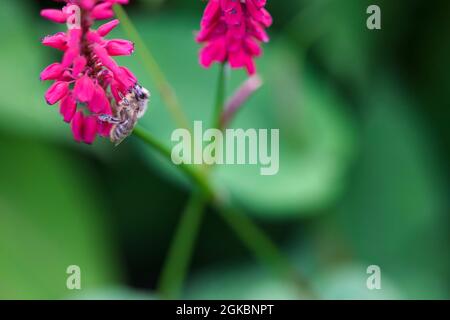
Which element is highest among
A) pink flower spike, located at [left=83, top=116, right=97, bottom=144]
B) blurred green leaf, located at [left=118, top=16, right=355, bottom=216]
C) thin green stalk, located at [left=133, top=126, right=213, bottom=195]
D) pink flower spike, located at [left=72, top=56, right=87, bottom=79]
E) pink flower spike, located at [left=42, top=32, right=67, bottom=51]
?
blurred green leaf, located at [left=118, top=16, right=355, bottom=216]

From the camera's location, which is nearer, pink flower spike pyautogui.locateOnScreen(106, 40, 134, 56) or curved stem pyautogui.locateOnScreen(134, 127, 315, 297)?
pink flower spike pyautogui.locateOnScreen(106, 40, 134, 56)

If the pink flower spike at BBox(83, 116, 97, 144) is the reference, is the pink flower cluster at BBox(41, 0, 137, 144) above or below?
above

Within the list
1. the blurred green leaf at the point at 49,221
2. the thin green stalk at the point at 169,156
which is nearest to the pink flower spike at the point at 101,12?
the thin green stalk at the point at 169,156

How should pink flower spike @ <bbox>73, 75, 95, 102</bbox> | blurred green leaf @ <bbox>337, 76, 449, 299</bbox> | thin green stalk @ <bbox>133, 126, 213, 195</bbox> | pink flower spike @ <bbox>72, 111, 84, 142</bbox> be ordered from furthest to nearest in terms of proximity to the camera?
blurred green leaf @ <bbox>337, 76, 449, 299</bbox>, thin green stalk @ <bbox>133, 126, 213, 195</bbox>, pink flower spike @ <bbox>72, 111, 84, 142</bbox>, pink flower spike @ <bbox>73, 75, 95, 102</bbox>

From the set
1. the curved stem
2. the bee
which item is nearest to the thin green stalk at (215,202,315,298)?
the curved stem

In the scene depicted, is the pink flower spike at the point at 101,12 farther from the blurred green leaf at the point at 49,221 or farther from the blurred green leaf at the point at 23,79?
the blurred green leaf at the point at 49,221

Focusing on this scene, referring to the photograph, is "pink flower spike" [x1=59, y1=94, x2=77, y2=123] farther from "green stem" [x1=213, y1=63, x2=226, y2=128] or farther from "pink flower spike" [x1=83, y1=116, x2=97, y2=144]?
"green stem" [x1=213, y1=63, x2=226, y2=128]

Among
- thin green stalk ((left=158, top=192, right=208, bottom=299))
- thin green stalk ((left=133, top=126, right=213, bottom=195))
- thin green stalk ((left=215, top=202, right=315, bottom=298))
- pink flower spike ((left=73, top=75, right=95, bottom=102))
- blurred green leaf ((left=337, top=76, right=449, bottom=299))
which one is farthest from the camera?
blurred green leaf ((left=337, top=76, right=449, bottom=299))

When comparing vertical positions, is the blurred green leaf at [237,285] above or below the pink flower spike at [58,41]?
below
